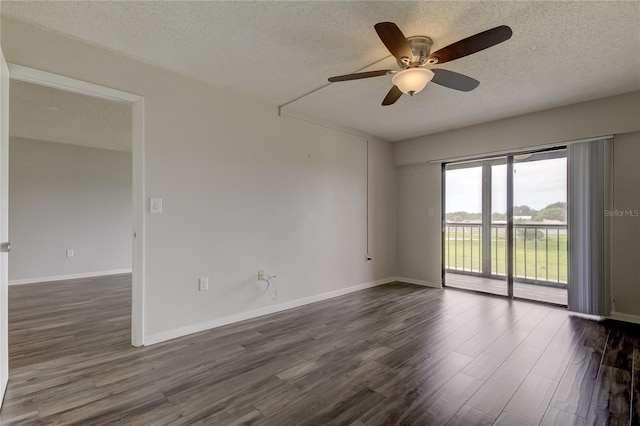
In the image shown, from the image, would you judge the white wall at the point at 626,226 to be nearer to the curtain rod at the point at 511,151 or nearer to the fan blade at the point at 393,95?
the curtain rod at the point at 511,151

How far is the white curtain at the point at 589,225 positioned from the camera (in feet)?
11.0

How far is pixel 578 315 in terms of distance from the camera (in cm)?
346

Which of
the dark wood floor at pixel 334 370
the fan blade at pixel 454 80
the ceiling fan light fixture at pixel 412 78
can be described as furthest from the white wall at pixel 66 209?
the fan blade at pixel 454 80

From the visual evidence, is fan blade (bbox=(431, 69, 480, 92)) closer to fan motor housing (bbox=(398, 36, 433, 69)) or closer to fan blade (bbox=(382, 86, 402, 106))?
fan motor housing (bbox=(398, 36, 433, 69))

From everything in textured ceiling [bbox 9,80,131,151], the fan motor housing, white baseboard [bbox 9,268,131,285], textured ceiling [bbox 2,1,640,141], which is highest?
textured ceiling [bbox 2,1,640,141]

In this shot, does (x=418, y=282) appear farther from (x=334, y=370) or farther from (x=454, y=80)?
(x=454, y=80)

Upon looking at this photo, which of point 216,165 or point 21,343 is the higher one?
point 216,165

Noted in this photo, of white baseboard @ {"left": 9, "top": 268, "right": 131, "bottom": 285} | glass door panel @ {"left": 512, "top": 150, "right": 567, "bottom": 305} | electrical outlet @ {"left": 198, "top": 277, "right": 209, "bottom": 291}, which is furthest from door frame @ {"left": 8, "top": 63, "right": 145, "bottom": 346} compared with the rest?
glass door panel @ {"left": 512, "top": 150, "right": 567, "bottom": 305}

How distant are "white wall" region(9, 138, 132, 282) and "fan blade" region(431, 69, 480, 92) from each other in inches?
247

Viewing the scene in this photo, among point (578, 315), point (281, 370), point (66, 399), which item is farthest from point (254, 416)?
point (578, 315)

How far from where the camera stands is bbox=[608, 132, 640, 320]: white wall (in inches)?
126

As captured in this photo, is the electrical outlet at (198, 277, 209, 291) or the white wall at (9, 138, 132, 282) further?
the white wall at (9, 138, 132, 282)

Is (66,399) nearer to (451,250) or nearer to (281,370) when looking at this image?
(281,370)

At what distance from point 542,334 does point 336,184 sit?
2.92 m
